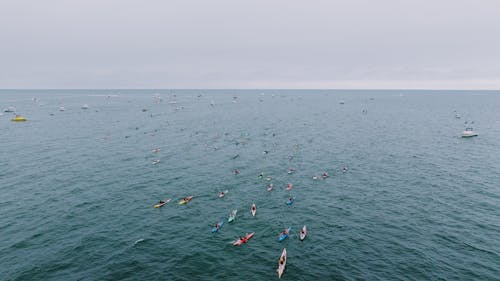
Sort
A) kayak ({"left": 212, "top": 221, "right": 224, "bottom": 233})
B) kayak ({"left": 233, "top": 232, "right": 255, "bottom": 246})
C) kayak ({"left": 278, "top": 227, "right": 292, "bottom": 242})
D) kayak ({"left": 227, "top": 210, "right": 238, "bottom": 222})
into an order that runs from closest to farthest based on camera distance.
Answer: kayak ({"left": 233, "top": 232, "right": 255, "bottom": 246}) < kayak ({"left": 278, "top": 227, "right": 292, "bottom": 242}) < kayak ({"left": 212, "top": 221, "right": 224, "bottom": 233}) < kayak ({"left": 227, "top": 210, "right": 238, "bottom": 222})

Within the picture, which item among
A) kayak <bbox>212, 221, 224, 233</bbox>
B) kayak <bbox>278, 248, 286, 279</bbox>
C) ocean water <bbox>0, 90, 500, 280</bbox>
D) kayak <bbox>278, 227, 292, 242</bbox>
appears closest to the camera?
kayak <bbox>278, 248, 286, 279</bbox>

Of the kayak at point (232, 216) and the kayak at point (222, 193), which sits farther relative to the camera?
the kayak at point (222, 193)

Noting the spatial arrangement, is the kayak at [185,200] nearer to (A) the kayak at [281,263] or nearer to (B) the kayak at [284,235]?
(B) the kayak at [284,235]

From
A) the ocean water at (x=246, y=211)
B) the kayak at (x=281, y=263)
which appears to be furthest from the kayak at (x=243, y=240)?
the kayak at (x=281, y=263)

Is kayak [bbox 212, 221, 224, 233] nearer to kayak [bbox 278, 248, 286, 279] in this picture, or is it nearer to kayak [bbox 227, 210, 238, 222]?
kayak [bbox 227, 210, 238, 222]

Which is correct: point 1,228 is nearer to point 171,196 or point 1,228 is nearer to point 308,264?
point 171,196

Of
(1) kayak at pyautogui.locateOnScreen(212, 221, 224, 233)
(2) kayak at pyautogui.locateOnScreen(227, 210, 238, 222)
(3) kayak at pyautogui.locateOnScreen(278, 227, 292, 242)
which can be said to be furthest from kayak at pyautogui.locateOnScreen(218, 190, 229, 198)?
(3) kayak at pyautogui.locateOnScreen(278, 227, 292, 242)

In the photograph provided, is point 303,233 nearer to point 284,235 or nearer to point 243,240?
point 284,235

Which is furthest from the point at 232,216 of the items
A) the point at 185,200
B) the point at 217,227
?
the point at 185,200

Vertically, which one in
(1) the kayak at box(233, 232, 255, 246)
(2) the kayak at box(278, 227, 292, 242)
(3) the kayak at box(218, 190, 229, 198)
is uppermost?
(3) the kayak at box(218, 190, 229, 198)

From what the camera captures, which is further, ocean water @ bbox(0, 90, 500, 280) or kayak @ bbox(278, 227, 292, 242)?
kayak @ bbox(278, 227, 292, 242)

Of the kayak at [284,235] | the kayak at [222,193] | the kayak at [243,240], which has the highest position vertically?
the kayak at [222,193]

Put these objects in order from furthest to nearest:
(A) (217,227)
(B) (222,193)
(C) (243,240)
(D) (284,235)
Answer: (B) (222,193)
(A) (217,227)
(D) (284,235)
(C) (243,240)
